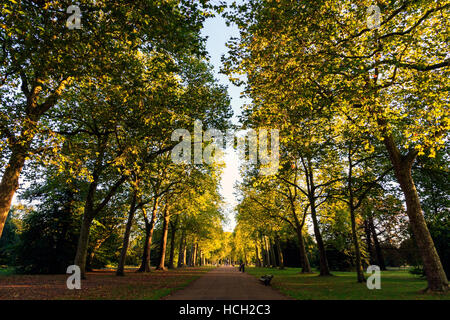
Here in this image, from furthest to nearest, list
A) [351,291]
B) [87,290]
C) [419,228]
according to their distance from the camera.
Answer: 1. [351,291]
2. [419,228]
3. [87,290]

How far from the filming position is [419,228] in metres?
12.1

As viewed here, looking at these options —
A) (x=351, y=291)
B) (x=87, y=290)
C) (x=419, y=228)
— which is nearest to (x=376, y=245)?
(x=419, y=228)

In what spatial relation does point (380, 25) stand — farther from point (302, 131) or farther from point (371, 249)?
point (371, 249)

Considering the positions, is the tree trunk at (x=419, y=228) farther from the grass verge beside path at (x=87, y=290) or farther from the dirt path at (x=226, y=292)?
the grass verge beside path at (x=87, y=290)

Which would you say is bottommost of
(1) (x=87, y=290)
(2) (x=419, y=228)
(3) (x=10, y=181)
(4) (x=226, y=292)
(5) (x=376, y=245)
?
(4) (x=226, y=292)

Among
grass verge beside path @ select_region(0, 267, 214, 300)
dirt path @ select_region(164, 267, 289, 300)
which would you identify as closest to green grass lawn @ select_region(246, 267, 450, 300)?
dirt path @ select_region(164, 267, 289, 300)

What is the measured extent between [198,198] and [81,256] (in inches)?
547

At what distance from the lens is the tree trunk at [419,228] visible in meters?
11.1

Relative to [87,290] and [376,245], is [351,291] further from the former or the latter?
[376,245]

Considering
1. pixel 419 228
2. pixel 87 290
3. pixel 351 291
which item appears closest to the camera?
pixel 87 290

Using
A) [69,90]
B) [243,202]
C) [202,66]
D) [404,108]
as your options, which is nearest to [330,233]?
[243,202]

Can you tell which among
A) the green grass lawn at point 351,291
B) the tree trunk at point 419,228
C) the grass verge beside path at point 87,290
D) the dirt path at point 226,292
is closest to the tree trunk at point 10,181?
the grass verge beside path at point 87,290
